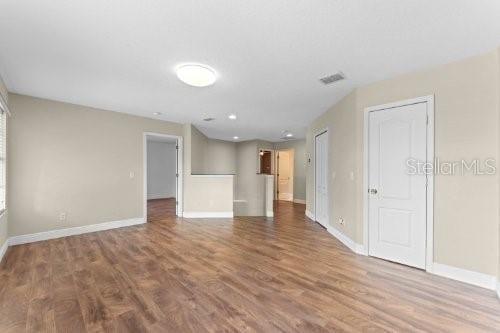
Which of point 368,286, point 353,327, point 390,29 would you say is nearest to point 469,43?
point 390,29

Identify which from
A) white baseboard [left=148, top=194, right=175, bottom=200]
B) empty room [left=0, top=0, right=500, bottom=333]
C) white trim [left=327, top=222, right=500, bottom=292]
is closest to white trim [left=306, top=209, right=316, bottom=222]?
empty room [left=0, top=0, right=500, bottom=333]

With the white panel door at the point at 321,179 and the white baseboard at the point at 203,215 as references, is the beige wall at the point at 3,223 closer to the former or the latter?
the white baseboard at the point at 203,215

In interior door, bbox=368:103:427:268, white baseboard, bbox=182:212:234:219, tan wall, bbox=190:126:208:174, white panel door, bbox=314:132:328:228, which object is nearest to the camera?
interior door, bbox=368:103:427:268

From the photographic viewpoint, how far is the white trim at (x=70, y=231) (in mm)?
3826

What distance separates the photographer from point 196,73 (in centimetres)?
273

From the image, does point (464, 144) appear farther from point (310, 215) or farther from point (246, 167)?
point (246, 167)

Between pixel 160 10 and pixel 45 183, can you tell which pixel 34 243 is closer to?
pixel 45 183

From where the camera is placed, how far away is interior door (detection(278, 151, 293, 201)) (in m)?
9.77

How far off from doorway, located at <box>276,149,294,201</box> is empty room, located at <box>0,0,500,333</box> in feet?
15.0

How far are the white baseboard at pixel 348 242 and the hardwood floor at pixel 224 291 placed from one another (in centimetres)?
13

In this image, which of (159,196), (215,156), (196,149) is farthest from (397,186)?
(159,196)

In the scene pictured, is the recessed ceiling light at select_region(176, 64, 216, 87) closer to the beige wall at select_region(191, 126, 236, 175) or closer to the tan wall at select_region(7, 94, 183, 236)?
the tan wall at select_region(7, 94, 183, 236)

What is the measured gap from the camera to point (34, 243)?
3.86m

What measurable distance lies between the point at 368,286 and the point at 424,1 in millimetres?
2581
